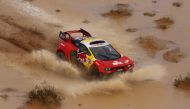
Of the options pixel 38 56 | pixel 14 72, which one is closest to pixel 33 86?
pixel 14 72

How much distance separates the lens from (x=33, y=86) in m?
18.8

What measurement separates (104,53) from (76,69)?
1460mm

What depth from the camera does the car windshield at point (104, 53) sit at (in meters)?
19.5

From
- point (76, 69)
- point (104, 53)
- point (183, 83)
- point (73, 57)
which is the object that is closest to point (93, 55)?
point (104, 53)

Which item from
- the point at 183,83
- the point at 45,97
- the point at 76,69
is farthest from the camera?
the point at 76,69

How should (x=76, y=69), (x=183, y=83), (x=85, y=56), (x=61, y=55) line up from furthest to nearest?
(x=61, y=55), (x=76, y=69), (x=85, y=56), (x=183, y=83)

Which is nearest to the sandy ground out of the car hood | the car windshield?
the car hood

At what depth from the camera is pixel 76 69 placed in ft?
65.7

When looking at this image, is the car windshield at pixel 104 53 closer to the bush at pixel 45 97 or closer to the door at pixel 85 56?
the door at pixel 85 56

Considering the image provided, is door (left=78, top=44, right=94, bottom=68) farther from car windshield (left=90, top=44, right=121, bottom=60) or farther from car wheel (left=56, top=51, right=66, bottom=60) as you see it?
car wheel (left=56, top=51, right=66, bottom=60)

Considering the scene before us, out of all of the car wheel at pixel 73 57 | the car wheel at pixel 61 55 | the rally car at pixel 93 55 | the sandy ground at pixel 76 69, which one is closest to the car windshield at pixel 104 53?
the rally car at pixel 93 55

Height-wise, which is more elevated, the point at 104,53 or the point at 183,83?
the point at 104,53

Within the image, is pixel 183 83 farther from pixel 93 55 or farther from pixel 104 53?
pixel 93 55

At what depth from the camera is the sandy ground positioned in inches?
721
